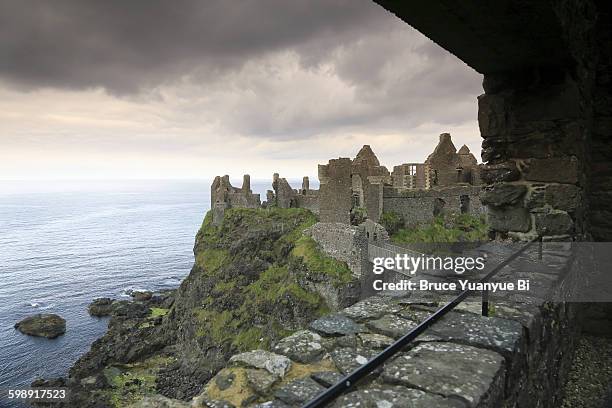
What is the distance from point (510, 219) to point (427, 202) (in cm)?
2467

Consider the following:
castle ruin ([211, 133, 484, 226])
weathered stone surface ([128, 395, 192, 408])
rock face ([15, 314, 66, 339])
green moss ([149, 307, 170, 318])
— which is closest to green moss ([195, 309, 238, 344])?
castle ruin ([211, 133, 484, 226])

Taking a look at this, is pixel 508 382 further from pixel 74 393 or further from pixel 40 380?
pixel 40 380

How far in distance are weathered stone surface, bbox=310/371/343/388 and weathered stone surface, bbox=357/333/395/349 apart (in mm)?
564

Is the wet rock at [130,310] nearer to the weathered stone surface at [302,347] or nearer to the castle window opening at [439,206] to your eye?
the castle window opening at [439,206]

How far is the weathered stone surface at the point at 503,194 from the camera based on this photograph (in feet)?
19.2

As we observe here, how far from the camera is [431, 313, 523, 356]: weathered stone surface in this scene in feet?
9.93

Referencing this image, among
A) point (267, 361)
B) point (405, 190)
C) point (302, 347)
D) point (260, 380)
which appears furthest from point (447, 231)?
point (260, 380)

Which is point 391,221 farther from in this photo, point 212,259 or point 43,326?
point 43,326

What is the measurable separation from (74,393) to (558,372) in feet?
123

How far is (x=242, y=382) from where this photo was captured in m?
2.72

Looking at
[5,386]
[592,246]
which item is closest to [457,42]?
[592,246]

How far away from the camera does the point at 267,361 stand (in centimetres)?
296

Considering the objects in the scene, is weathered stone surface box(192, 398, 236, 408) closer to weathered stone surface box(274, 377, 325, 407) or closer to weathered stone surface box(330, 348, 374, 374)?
weathered stone surface box(274, 377, 325, 407)

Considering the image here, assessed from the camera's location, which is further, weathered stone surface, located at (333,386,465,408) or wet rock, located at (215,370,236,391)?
wet rock, located at (215,370,236,391)
